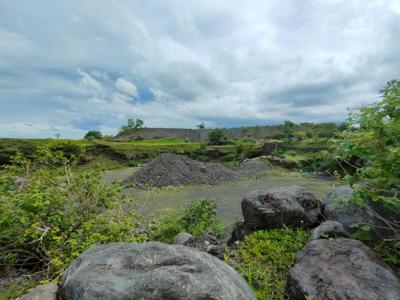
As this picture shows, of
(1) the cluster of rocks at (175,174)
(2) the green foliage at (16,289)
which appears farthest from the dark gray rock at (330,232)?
(1) the cluster of rocks at (175,174)

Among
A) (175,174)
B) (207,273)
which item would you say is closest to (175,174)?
(175,174)

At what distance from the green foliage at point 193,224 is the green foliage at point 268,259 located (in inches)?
40.0

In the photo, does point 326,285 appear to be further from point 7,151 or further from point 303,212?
point 7,151

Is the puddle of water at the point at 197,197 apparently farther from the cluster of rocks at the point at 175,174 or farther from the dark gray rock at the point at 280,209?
the dark gray rock at the point at 280,209

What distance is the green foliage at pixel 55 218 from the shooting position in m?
2.85

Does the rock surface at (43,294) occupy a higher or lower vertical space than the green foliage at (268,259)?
higher

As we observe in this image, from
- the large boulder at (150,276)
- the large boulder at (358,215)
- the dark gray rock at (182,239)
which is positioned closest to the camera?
the large boulder at (150,276)

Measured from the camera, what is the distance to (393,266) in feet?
8.77

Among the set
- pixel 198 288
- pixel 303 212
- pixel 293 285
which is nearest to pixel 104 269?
pixel 198 288

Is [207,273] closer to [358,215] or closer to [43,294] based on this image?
[43,294]

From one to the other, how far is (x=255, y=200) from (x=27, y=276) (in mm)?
3169

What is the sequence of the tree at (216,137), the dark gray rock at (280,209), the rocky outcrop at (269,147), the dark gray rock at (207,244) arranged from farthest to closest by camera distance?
the tree at (216,137) < the rocky outcrop at (269,147) < the dark gray rock at (280,209) < the dark gray rock at (207,244)

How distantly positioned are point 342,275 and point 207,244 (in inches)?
78.0

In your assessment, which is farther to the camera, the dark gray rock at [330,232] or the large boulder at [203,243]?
the large boulder at [203,243]
